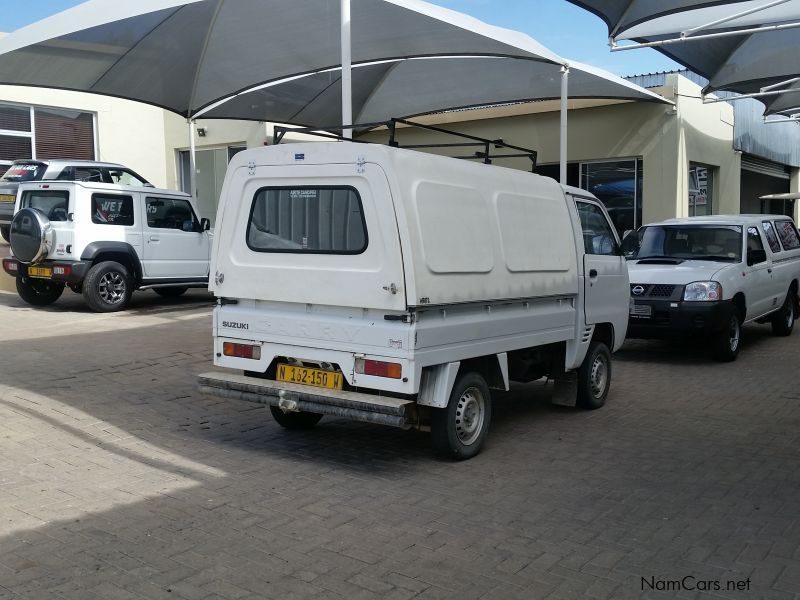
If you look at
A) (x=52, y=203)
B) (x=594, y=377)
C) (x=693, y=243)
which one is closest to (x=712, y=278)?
(x=693, y=243)

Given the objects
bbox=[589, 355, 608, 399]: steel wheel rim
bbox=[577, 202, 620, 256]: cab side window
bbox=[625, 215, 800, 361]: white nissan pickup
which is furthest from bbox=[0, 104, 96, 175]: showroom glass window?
bbox=[589, 355, 608, 399]: steel wheel rim

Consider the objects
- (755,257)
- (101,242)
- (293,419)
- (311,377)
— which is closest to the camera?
(311,377)

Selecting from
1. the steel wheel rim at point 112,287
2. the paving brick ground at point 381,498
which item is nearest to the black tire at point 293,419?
the paving brick ground at point 381,498

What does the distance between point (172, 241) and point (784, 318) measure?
10633 millimetres

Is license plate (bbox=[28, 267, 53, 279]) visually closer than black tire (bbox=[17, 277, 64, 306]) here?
Yes

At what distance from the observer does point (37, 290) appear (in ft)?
47.2

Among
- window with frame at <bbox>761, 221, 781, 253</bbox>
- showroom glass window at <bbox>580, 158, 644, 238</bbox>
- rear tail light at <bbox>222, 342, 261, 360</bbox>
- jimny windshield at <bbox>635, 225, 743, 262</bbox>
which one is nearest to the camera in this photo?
rear tail light at <bbox>222, 342, 261, 360</bbox>

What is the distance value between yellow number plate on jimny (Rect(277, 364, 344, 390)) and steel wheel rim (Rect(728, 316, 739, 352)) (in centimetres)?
669

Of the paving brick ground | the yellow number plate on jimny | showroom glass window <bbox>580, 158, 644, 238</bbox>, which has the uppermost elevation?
showroom glass window <bbox>580, 158, 644, 238</bbox>

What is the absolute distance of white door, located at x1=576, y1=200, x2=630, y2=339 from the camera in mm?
7598

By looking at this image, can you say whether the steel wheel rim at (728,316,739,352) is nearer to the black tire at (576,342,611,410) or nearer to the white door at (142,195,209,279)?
the black tire at (576,342,611,410)

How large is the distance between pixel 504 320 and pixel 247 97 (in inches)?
512

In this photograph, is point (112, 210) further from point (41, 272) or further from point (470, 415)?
point (470, 415)

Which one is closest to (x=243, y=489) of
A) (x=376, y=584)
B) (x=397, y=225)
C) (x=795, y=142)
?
(x=376, y=584)
